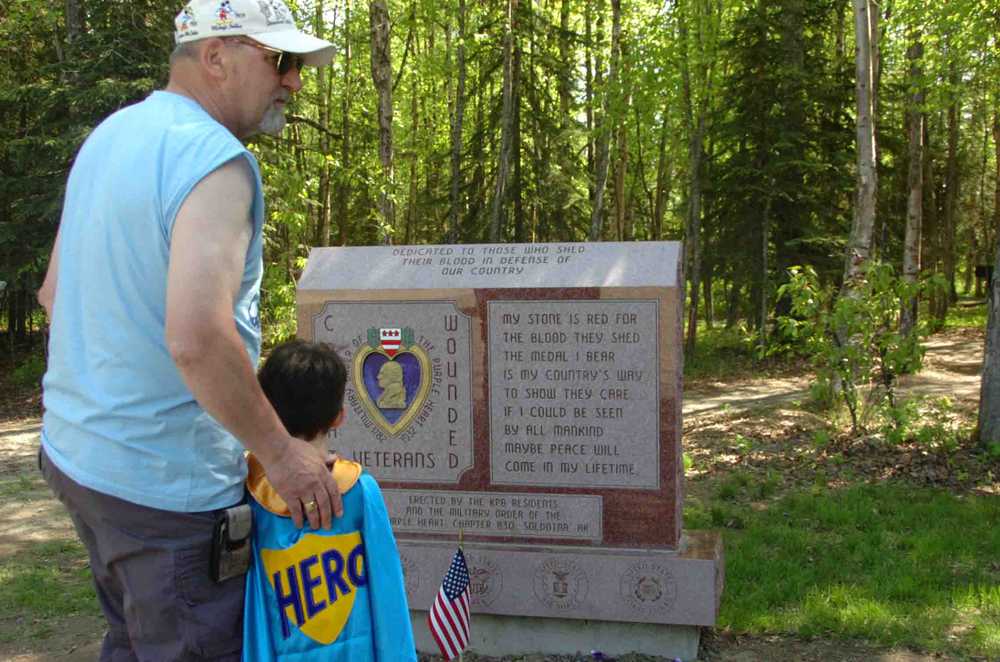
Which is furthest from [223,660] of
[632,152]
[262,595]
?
[632,152]

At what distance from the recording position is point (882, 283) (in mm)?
8844

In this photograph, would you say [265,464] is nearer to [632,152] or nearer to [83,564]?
[83,564]

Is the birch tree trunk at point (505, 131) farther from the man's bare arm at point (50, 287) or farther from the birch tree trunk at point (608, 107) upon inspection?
the man's bare arm at point (50, 287)

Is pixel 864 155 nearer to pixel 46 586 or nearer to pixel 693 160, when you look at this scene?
pixel 46 586

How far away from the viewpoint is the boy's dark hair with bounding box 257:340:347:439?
2.27 metres

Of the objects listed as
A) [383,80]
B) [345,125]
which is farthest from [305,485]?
[345,125]

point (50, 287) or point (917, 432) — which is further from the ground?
A: point (50, 287)

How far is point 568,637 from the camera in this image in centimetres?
489

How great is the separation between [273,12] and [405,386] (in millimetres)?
3004

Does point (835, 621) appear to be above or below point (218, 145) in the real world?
below

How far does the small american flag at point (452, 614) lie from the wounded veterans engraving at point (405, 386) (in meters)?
0.68

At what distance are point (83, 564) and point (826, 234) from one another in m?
15.5

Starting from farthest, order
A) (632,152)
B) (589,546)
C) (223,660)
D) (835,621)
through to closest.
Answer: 1. (632,152)
2. (835,621)
3. (589,546)
4. (223,660)

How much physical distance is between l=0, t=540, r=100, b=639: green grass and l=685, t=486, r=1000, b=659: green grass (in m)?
3.83
